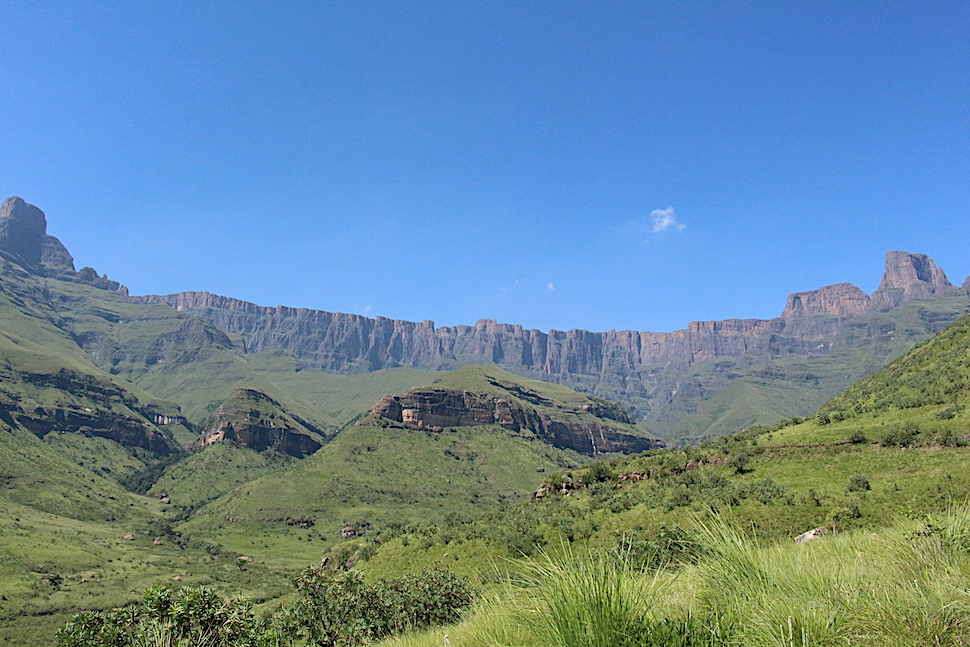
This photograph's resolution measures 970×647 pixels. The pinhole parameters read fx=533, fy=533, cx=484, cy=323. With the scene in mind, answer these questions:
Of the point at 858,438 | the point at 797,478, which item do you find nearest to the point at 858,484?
the point at 797,478

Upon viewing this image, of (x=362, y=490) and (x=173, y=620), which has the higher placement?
(x=173, y=620)

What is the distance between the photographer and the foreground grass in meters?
3.31

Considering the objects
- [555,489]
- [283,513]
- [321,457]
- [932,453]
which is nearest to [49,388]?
[321,457]


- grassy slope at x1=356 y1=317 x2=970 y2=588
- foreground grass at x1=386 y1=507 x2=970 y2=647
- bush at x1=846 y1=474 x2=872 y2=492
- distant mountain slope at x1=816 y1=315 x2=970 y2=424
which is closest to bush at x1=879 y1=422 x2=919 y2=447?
grassy slope at x1=356 y1=317 x2=970 y2=588

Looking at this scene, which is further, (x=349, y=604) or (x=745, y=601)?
(x=349, y=604)

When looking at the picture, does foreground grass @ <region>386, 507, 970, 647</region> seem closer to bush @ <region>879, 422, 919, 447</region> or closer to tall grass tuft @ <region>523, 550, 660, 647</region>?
tall grass tuft @ <region>523, 550, 660, 647</region>

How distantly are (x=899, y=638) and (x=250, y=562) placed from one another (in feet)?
425

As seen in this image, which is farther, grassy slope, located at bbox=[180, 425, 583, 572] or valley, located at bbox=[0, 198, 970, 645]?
grassy slope, located at bbox=[180, 425, 583, 572]

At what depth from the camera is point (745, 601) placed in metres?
3.85

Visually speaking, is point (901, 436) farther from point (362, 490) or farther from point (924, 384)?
point (362, 490)

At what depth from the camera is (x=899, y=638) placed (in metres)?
3.12

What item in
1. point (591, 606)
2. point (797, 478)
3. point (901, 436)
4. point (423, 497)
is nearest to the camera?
point (591, 606)

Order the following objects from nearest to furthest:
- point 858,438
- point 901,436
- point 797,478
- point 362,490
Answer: point 901,436 < point 797,478 < point 858,438 < point 362,490

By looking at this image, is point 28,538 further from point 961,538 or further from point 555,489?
point 961,538
